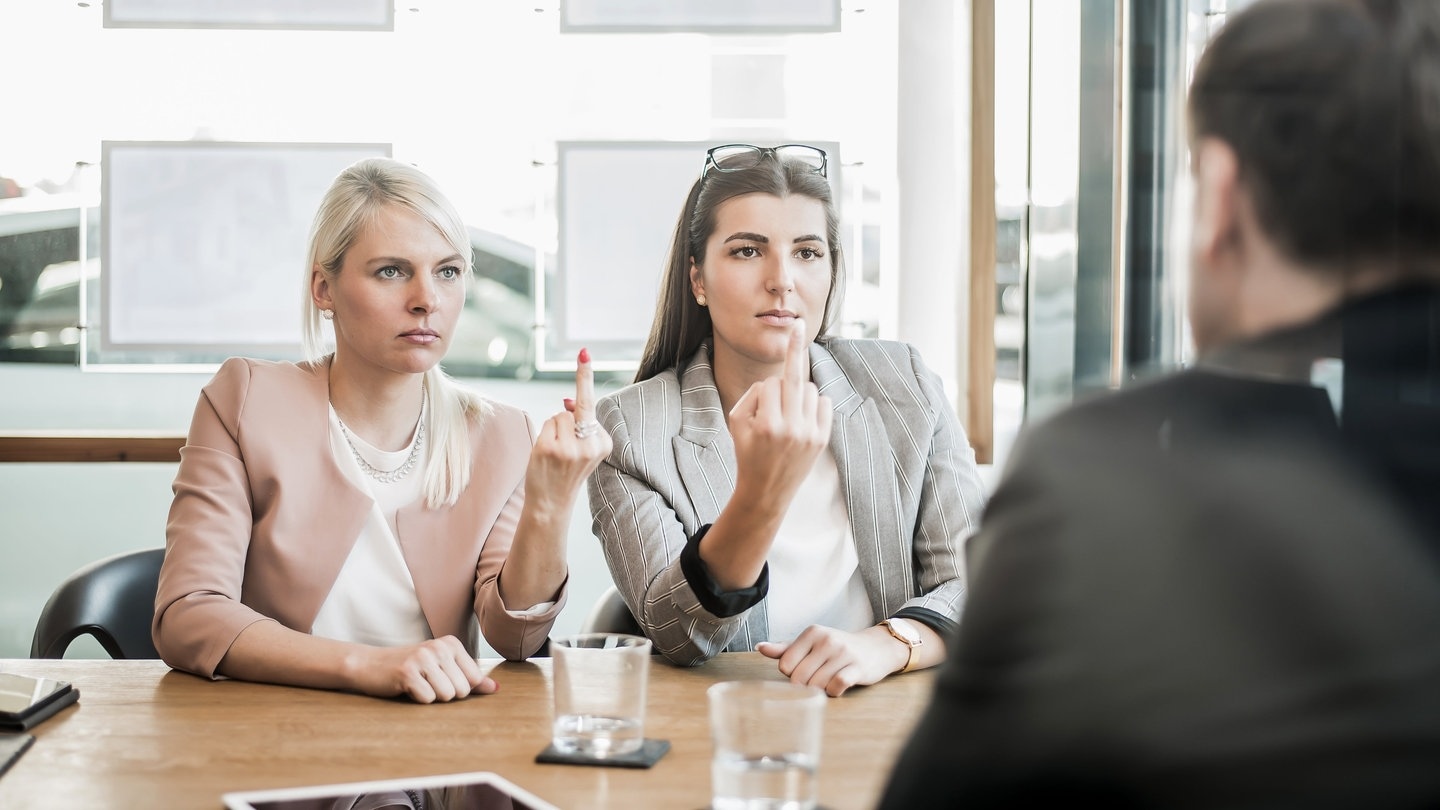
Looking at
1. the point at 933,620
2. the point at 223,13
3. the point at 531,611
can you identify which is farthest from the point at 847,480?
the point at 223,13

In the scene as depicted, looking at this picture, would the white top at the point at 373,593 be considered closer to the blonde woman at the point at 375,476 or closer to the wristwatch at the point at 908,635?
the blonde woman at the point at 375,476

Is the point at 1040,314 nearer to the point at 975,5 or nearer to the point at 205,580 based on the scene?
the point at 975,5

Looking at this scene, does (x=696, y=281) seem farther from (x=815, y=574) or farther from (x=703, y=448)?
(x=815, y=574)

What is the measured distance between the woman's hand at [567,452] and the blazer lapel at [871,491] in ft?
1.34

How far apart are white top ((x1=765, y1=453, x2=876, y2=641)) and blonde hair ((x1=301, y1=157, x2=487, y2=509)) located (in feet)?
1.61

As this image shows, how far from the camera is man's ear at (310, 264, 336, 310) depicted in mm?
1910

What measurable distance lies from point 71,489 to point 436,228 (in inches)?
54.2

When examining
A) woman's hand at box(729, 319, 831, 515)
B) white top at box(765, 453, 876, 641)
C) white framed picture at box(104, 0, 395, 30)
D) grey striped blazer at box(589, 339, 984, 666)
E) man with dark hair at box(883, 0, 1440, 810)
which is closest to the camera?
man with dark hair at box(883, 0, 1440, 810)

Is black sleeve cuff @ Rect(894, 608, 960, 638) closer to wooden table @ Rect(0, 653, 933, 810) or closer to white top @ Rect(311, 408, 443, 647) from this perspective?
wooden table @ Rect(0, 653, 933, 810)

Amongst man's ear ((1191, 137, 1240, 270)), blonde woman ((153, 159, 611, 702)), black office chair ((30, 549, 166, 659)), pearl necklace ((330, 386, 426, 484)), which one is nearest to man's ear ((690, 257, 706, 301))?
blonde woman ((153, 159, 611, 702))

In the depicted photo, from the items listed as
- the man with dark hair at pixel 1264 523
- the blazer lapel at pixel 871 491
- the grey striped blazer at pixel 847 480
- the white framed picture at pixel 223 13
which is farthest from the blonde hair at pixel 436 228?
the man with dark hair at pixel 1264 523

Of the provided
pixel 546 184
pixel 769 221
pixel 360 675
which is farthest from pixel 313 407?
pixel 546 184

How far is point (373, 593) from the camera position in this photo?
1785mm

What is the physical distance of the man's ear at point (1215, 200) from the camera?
21.5 inches
